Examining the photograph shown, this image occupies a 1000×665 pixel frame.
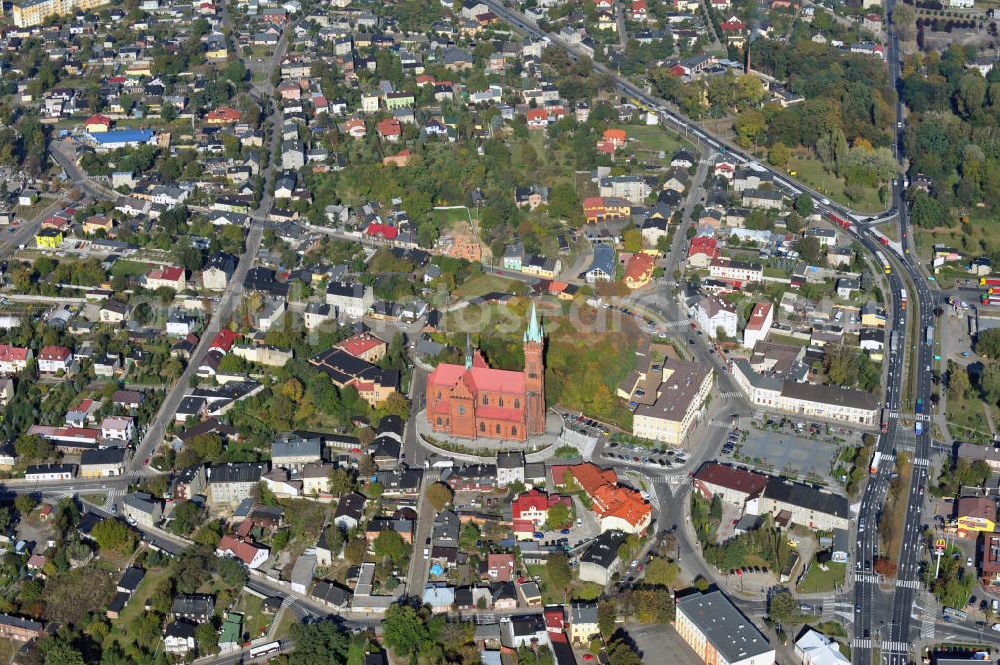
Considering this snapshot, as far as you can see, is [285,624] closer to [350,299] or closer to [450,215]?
[350,299]

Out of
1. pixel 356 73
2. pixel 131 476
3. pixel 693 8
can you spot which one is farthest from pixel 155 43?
pixel 131 476

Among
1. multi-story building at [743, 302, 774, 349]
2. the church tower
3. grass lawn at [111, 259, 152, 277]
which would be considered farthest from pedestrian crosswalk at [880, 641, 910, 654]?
grass lawn at [111, 259, 152, 277]

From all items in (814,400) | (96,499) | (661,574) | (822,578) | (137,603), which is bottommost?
(96,499)

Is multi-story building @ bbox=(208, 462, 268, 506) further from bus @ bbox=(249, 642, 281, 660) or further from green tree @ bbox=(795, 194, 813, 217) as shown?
green tree @ bbox=(795, 194, 813, 217)

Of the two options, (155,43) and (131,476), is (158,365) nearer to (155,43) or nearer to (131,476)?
(131,476)

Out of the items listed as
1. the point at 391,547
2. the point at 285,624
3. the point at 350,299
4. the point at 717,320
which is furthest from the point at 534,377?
the point at 350,299

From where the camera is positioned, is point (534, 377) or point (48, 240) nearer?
point (534, 377)

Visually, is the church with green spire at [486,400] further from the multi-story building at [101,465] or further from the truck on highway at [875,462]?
the truck on highway at [875,462]
